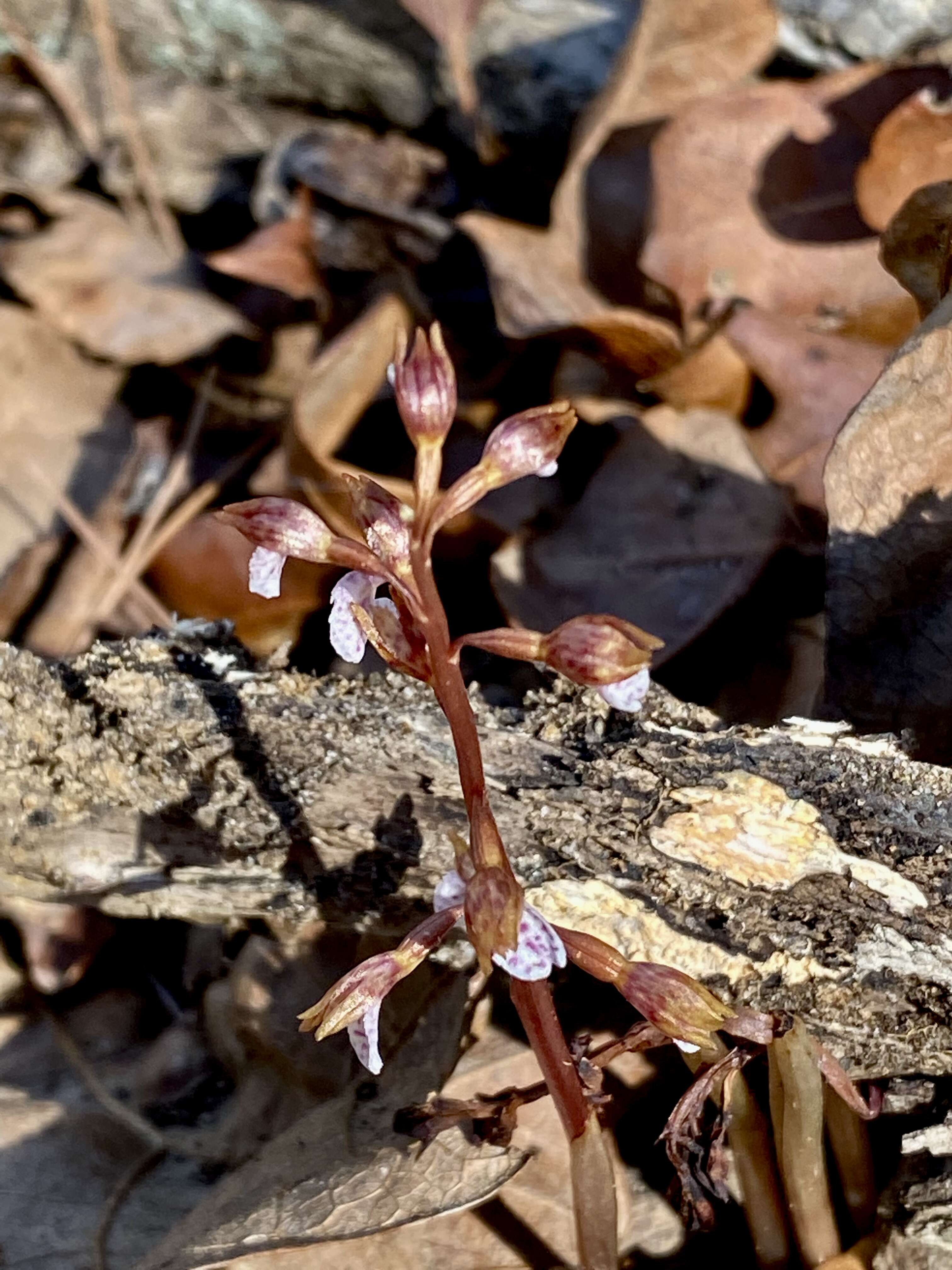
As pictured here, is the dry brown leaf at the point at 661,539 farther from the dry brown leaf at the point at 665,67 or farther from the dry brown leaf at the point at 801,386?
the dry brown leaf at the point at 665,67

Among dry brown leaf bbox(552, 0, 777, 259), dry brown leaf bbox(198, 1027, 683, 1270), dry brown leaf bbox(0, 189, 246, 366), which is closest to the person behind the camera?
dry brown leaf bbox(198, 1027, 683, 1270)

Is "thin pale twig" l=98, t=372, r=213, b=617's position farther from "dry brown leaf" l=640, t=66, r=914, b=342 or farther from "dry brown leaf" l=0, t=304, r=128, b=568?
"dry brown leaf" l=640, t=66, r=914, b=342

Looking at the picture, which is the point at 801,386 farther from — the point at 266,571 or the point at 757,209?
the point at 266,571

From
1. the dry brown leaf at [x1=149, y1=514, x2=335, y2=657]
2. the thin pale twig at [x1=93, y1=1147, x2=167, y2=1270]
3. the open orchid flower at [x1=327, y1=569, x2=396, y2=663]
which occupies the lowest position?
the thin pale twig at [x1=93, y1=1147, x2=167, y2=1270]

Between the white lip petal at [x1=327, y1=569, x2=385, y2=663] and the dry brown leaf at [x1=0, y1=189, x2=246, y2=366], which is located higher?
the white lip petal at [x1=327, y1=569, x2=385, y2=663]

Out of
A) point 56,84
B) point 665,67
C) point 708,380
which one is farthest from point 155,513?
point 665,67

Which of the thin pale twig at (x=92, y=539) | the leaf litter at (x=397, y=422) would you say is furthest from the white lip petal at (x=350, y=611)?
the thin pale twig at (x=92, y=539)

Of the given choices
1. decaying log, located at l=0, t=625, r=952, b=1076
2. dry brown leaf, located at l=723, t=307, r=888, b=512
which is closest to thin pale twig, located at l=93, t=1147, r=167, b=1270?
decaying log, located at l=0, t=625, r=952, b=1076
